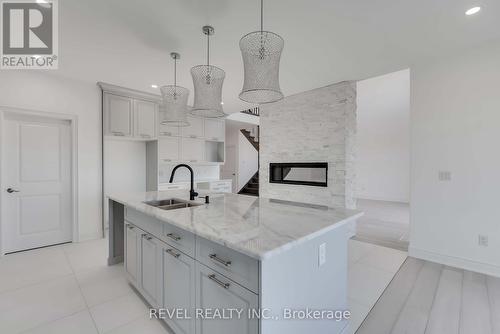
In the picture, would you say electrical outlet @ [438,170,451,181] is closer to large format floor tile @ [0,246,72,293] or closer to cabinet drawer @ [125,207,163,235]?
cabinet drawer @ [125,207,163,235]

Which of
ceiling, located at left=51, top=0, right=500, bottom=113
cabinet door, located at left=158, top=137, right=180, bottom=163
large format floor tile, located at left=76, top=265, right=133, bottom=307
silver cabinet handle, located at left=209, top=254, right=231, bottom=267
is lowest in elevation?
large format floor tile, located at left=76, top=265, right=133, bottom=307

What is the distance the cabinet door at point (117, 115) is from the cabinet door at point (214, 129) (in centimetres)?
176

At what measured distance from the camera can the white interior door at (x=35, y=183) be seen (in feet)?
10.3

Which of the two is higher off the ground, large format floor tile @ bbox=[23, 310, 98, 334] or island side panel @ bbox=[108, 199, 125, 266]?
island side panel @ bbox=[108, 199, 125, 266]

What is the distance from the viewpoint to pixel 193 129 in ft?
16.8

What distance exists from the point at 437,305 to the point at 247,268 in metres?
2.04

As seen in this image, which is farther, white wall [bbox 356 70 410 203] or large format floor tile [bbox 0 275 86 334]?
white wall [bbox 356 70 410 203]

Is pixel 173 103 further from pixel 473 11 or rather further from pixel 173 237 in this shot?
pixel 473 11

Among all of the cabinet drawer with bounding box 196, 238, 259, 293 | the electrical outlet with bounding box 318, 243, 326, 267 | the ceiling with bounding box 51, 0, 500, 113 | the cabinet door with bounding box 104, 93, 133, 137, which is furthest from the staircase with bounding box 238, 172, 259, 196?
the cabinet drawer with bounding box 196, 238, 259, 293

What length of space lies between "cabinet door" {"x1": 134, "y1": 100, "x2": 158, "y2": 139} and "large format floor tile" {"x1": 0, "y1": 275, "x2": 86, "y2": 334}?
104 inches

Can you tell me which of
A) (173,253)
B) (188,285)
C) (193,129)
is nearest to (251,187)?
(193,129)

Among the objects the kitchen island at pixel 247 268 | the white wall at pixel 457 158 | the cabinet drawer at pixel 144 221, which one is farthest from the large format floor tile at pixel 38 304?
the white wall at pixel 457 158

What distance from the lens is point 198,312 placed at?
1378mm

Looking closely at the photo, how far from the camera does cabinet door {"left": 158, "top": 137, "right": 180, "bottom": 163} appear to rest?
4.52 meters
